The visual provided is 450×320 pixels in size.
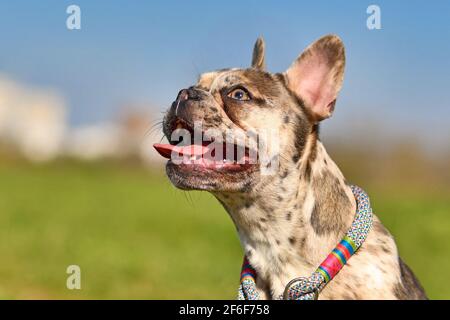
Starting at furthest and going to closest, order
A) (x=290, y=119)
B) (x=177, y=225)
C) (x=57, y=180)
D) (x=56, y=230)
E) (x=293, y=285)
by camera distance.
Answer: (x=57, y=180) → (x=177, y=225) → (x=56, y=230) → (x=290, y=119) → (x=293, y=285)

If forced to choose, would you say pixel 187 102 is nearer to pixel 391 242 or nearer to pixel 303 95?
pixel 303 95

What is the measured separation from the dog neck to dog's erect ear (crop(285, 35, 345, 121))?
405 mm

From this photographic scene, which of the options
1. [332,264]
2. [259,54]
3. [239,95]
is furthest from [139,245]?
[332,264]

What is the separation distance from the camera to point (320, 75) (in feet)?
17.4

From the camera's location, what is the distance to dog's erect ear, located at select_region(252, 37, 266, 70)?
5.96 metres

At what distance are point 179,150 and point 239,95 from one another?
0.60 meters

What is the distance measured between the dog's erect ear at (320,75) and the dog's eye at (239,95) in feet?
1.22

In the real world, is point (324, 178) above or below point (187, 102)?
below

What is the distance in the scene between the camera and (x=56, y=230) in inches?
587

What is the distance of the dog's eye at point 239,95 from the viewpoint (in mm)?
5141

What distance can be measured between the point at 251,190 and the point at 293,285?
66cm

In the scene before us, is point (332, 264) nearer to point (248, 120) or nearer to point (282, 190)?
point (282, 190)

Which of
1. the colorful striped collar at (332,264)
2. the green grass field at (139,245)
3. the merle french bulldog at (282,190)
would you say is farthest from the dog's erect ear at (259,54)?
the colorful striped collar at (332,264)
